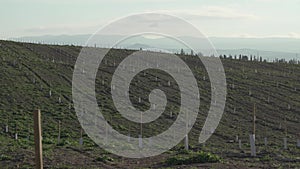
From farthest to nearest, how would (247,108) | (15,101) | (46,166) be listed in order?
(247,108) < (15,101) < (46,166)

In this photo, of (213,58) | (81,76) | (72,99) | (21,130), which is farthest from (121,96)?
(213,58)

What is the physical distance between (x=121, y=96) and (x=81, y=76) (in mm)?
8323

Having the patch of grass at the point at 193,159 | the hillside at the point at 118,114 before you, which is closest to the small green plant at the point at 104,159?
the hillside at the point at 118,114

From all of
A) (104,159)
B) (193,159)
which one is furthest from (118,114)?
(193,159)

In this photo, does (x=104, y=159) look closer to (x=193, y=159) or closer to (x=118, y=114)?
(x=193, y=159)

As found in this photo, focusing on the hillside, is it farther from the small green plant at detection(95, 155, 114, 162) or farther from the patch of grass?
the patch of grass

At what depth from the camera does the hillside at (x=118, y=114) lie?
22312mm

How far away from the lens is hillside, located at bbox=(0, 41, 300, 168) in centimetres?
2231

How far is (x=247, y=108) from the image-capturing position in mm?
47344

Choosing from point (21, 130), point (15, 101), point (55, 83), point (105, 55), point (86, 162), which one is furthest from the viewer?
point (105, 55)

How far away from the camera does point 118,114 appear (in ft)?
138

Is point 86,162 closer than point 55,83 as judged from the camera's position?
Yes

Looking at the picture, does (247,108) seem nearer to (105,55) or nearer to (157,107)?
(157,107)

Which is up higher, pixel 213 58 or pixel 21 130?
pixel 213 58
